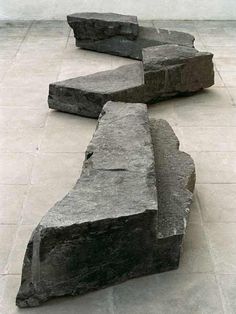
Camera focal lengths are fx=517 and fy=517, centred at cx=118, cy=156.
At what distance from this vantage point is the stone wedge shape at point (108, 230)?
306 cm

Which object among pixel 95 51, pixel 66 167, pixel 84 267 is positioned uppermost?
pixel 84 267

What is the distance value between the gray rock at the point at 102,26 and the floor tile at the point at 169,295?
17.4ft

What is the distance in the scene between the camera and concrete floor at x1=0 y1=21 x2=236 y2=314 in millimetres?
3252

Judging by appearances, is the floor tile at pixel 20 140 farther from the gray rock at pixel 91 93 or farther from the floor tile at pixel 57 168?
the gray rock at pixel 91 93

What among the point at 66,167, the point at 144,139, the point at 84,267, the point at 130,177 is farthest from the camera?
the point at 66,167

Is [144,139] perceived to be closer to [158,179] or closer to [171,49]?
[158,179]

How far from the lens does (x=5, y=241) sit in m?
3.75

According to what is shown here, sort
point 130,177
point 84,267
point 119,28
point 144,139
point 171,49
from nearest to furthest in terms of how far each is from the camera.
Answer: point 84,267, point 130,177, point 144,139, point 171,49, point 119,28

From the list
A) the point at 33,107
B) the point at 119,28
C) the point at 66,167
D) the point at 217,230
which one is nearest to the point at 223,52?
the point at 119,28

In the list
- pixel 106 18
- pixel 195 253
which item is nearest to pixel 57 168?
pixel 195 253

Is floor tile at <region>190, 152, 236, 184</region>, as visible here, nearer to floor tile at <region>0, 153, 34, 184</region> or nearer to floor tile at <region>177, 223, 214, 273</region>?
floor tile at <region>177, 223, 214, 273</region>

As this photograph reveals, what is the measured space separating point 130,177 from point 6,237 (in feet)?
3.39

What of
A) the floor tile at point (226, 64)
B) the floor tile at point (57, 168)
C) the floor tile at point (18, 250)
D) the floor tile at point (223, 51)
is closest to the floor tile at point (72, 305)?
the floor tile at point (18, 250)

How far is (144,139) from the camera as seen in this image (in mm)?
4105
